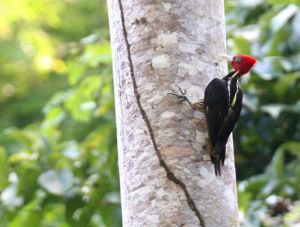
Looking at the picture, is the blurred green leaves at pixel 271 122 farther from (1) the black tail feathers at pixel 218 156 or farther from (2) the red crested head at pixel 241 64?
(1) the black tail feathers at pixel 218 156

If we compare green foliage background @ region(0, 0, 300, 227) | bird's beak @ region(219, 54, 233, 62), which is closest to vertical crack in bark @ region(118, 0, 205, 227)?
bird's beak @ region(219, 54, 233, 62)

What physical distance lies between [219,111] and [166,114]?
14 centimetres

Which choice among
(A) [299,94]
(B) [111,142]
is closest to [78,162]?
(B) [111,142]

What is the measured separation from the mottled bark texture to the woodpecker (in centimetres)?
2

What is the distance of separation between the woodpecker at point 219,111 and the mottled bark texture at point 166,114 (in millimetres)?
23

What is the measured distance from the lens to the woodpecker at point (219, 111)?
205 centimetres

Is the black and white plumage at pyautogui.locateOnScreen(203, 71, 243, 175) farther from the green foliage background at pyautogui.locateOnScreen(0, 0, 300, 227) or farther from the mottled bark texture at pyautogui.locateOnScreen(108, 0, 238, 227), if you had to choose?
the green foliage background at pyautogui.locateOnScreen(0, 0, 300, 227)

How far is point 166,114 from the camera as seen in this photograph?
2.08m

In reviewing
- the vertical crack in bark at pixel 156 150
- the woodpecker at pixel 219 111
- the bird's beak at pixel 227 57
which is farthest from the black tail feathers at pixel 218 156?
the bird's beak at pixel 227 57

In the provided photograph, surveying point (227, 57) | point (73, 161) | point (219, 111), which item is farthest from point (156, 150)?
point (73, 161)

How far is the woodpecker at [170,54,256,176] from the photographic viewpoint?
80.7 inches

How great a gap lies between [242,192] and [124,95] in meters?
1.34

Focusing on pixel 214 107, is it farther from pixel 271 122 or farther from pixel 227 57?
pixel 271 122

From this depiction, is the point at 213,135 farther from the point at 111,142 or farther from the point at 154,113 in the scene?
the point at 111,142
